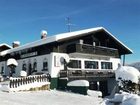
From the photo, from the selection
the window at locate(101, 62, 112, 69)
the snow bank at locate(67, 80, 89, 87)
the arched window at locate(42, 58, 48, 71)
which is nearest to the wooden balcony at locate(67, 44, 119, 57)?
the window at locate(101, 62, 112, 69)

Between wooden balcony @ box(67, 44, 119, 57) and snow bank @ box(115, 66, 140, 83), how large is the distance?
478 inches

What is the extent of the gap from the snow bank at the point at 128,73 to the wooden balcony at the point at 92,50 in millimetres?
12130

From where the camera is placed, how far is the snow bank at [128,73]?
19.1m

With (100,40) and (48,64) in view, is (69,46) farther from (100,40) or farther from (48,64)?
(100,40)

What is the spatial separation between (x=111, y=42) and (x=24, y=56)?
41.3 feet

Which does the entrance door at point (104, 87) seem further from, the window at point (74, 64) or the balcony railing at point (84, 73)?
the window at point (74, 64)

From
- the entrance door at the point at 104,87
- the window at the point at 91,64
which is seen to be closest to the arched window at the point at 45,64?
the window at the point at 91,64

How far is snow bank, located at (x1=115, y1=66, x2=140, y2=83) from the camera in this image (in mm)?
19061

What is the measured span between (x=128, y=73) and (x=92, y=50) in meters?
15.0

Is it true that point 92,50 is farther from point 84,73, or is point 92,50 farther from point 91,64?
point 84,73

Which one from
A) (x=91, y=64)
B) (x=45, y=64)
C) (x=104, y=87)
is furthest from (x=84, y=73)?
(x=104, y=87)

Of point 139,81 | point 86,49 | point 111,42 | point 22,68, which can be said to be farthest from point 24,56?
point 139,81

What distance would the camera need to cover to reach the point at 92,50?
34.1 meters

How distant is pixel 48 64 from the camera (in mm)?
30828
